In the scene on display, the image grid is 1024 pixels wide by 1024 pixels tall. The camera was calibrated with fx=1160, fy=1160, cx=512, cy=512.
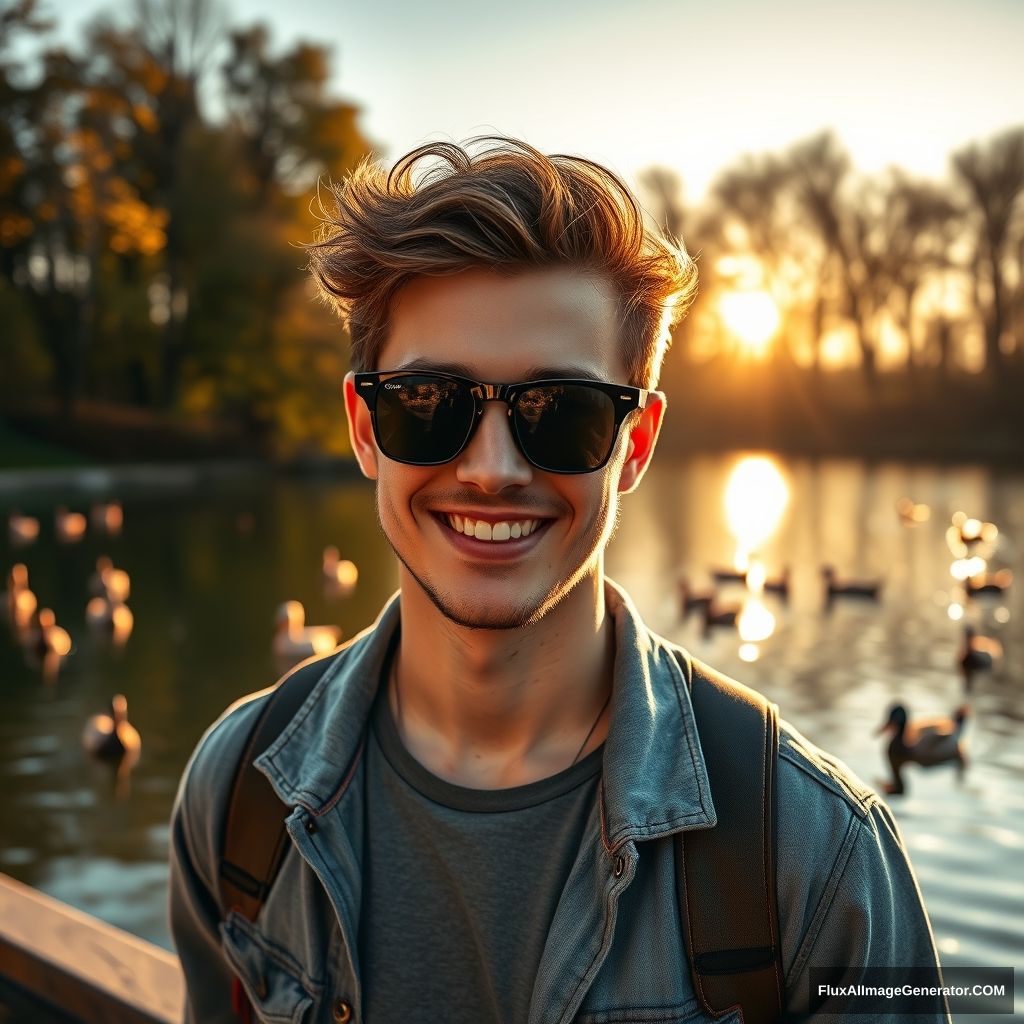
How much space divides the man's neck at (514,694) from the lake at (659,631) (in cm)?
476

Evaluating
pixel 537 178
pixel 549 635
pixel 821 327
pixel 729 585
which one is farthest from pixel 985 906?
pixel 821 327

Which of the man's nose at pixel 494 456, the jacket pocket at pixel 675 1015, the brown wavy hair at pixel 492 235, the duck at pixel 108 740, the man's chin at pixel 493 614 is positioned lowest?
the duck at pixel 108 740

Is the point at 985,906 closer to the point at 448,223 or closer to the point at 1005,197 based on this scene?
the point at 448,223

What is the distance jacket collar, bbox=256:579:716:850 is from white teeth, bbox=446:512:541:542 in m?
0.25

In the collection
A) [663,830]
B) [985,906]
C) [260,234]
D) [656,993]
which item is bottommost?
[985,906]

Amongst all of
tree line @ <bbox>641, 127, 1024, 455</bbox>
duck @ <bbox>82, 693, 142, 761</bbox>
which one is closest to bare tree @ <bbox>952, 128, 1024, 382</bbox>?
tree line @ <bbox>641, 127, 1024, 455</bbox>

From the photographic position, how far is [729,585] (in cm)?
1602

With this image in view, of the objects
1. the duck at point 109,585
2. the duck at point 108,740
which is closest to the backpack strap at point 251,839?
the duck at point 108,740

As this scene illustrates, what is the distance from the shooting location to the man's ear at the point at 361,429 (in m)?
2.11

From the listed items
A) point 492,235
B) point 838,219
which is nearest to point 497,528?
point 492,235

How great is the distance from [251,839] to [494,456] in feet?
2.57

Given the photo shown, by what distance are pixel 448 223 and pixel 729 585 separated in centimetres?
1457

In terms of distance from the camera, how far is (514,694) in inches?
80.7

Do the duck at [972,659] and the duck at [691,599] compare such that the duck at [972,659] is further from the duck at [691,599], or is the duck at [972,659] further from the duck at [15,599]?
the duck at [15,599]
